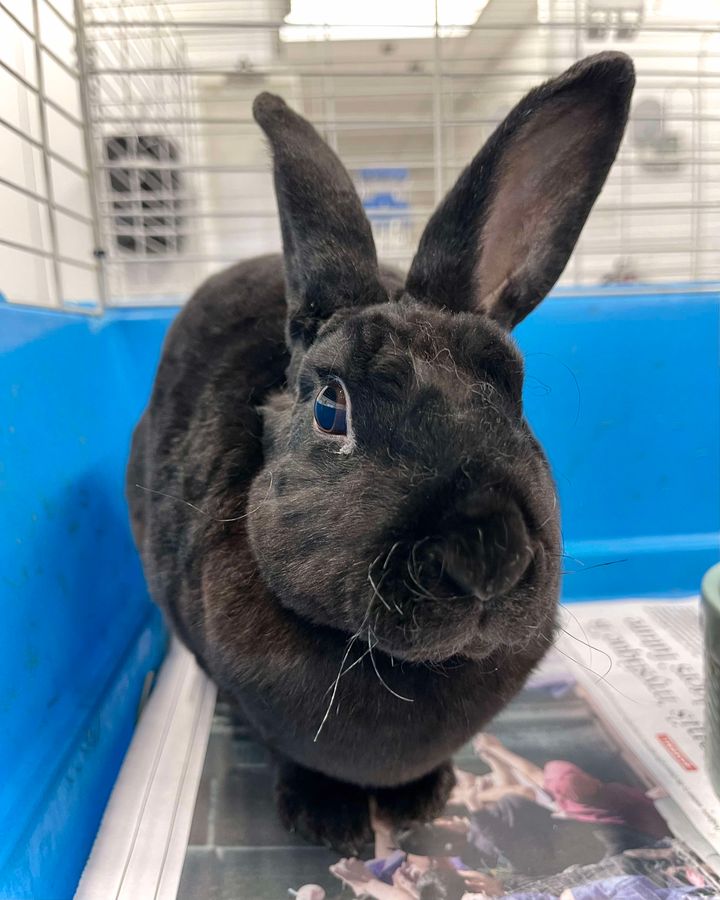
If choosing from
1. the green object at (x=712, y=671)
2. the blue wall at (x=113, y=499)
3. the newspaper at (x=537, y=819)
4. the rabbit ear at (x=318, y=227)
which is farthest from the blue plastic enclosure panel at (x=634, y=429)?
the rabbit ear at (x=318, y=227)

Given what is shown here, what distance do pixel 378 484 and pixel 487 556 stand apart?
10 cm

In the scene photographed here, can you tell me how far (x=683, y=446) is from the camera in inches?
47.0

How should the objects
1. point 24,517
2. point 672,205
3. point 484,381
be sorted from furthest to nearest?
1. point 672,205
2. point 24,517
3. point 484,381

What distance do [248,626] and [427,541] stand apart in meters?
0.24

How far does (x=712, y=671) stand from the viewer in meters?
0.65

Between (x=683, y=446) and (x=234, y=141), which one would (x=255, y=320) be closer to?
(x=683, y=446)

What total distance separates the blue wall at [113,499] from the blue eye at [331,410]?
304 mm

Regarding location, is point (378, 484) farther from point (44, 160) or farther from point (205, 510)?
point (44, 160)

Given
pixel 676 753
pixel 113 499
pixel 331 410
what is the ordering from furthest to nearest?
pixel 113 499 < pixel 676 753 < pixel 331 410

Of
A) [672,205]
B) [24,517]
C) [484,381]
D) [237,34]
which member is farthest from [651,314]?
[24,517]

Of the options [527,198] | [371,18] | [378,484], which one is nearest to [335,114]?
[371,18]

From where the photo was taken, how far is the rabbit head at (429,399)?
43cm

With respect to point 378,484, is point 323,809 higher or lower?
lower

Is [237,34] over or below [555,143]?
over
